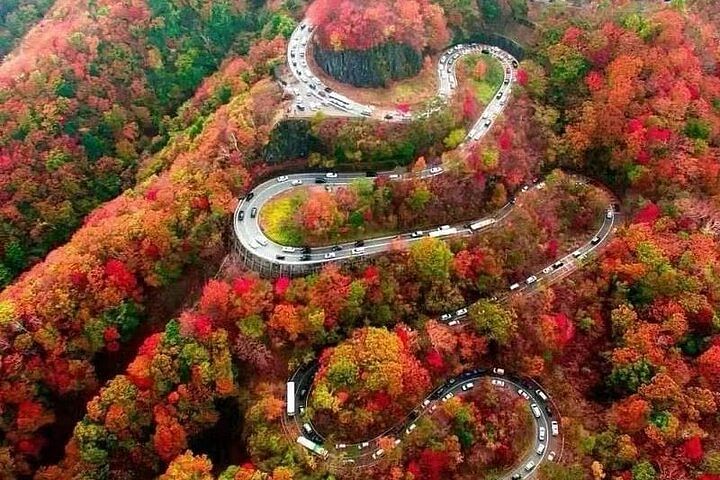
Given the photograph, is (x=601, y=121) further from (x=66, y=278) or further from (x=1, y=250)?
(x=1, y=250)

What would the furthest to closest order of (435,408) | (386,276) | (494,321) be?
1. (386,276)
2. (494,321)
3. (435,408)

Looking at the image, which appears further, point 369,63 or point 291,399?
point 369,63

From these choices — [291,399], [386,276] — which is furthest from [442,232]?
[291,399]

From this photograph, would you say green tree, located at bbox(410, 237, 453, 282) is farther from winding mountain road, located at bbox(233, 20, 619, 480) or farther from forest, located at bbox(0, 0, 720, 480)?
winding mountain road, located at bbox(233, 20, 619, 480)

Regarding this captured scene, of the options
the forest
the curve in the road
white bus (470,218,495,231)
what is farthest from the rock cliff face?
white bus (470,218,495,231)

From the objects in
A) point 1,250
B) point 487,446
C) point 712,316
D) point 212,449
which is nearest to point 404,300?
point 487,446

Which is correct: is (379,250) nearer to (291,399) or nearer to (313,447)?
(291,399)

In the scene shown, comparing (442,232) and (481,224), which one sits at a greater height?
(442,232)
